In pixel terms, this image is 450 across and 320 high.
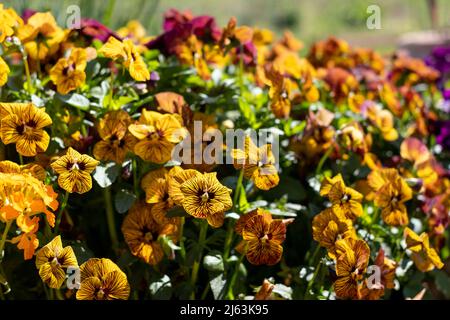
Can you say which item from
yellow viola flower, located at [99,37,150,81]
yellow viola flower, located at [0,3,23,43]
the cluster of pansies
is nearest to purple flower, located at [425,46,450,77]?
the cluster of pansies

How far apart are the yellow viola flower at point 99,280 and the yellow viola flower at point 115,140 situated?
220 mm

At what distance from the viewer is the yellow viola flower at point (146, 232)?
133 centimetres

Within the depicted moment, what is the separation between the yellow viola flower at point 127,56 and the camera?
1313 mm

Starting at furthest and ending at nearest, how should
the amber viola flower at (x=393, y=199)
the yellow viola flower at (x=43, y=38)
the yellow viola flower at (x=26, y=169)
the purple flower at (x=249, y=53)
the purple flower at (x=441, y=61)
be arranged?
1. the purple flower at (x=441, y=61)
2. the purple flower at (x=249, y=53)
3. the yellow viola flower at (x=43, y=38)
4. the amber viola flower at (x=393, y=199)
5. the yellow viola flower at (x=26, y=169)

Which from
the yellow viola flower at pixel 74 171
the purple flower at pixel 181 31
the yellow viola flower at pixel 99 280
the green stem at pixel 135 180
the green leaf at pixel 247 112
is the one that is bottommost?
the yellow viola flower at pixel 99 280

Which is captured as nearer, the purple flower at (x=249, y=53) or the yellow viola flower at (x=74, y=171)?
the yellow viola flower at (x=74, y=171)

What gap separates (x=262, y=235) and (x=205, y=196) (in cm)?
14

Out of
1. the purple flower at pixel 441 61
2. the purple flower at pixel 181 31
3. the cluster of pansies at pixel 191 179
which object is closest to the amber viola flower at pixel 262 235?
the cluster of pansies at pixel 191 179

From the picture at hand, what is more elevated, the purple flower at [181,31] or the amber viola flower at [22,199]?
the purple flower at [181,31]

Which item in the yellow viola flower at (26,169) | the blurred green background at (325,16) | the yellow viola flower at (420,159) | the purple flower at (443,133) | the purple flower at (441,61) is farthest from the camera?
the blurred green background at (325,16)

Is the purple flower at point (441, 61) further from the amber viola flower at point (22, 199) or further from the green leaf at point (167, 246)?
the amber viola flower at point (22, 199)

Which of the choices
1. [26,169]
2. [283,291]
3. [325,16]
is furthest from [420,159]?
[325,16]

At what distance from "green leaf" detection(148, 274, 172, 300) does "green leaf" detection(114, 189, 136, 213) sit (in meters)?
0.15

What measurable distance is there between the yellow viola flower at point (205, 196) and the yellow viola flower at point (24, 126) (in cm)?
26
